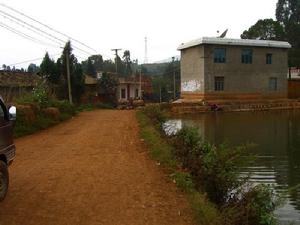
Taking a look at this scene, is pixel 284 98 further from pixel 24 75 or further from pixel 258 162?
pixel 258 162

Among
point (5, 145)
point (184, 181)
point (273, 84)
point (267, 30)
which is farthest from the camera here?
point (267, 30)

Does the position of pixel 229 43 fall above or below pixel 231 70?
above

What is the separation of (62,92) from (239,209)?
33.8m

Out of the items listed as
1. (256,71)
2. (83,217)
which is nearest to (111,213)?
(83,217)

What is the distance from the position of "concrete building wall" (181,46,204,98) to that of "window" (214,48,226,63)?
5.61ft

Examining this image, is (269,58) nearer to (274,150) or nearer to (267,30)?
(267,30)

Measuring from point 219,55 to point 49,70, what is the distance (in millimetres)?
18265

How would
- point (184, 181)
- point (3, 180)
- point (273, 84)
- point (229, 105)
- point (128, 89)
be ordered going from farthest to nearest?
point (128, 89) → point (273, 84) → point (229, 105) → point (184, 181) → point (3, 180)

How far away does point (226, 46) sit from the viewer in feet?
160

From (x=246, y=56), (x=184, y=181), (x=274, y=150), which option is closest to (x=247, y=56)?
(x=246, y=56)

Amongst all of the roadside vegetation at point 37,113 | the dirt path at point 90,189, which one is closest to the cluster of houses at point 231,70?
the roadside vegetation at point 37,113

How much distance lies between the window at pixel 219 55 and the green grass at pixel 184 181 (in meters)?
33.1

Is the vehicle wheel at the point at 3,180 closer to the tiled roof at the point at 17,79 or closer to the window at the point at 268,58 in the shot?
the tiled roof at the point at 17,79

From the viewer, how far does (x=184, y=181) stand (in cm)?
910
